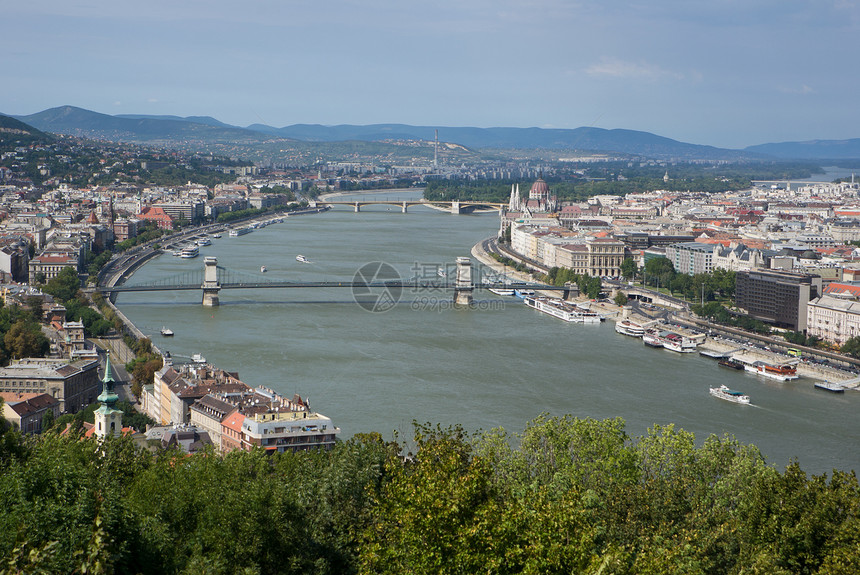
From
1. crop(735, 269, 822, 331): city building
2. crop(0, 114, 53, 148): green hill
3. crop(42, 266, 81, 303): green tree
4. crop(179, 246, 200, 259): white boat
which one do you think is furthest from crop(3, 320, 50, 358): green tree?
crop(0, 114, 53, 148): green hill

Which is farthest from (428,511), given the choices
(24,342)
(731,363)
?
(731,363)

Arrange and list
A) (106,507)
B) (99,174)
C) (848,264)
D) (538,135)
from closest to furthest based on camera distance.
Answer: (106,507) < (848,264) < (99,174) < (538,135)

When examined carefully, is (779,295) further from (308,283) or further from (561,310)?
(308,283)

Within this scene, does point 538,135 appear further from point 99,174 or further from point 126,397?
point 126,397

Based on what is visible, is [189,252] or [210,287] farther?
[189,252]

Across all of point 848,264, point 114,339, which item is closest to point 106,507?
point 114,339

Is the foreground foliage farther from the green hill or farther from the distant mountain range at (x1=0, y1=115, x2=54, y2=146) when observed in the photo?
the distant mountain range at (x1=0, y1=115, x2=54, y2=146)

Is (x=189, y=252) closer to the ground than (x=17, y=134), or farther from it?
closer to the ground
